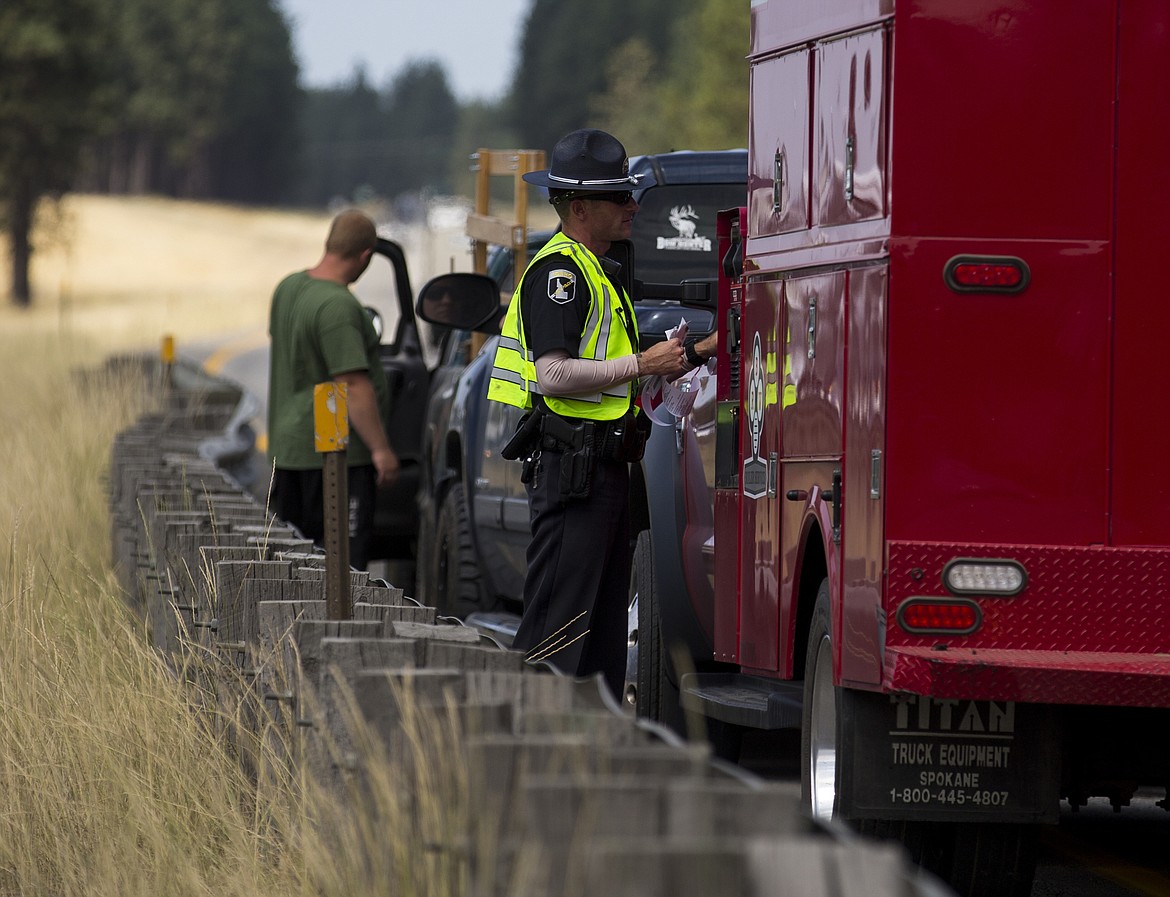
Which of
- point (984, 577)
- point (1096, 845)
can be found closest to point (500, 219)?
point (1096, 845)

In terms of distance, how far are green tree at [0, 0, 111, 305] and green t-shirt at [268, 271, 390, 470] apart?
2030 inches

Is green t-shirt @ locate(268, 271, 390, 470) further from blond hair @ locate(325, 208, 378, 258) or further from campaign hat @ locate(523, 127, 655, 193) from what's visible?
campaign hat @ locate(523, 127, 655, 193)

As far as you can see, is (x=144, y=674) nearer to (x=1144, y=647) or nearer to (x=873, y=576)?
(x=873, y=576)

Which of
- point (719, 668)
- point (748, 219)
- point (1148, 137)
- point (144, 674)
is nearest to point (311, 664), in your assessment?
point (144, 674)

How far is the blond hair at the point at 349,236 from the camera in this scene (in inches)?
405

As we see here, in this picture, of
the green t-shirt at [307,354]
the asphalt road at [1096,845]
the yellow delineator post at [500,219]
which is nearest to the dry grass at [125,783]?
the green t-shirt at [307,354]

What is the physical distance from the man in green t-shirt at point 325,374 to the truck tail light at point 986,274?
16.1 feet

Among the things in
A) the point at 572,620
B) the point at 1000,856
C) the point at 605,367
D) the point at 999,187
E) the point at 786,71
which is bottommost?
the point at 1000,856

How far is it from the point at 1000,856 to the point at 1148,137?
193 centimetres

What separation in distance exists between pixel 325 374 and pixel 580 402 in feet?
11.1

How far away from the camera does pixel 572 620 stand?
712 cm

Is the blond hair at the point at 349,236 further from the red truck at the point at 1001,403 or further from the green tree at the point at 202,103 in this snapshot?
the green tree at the point at 202,103

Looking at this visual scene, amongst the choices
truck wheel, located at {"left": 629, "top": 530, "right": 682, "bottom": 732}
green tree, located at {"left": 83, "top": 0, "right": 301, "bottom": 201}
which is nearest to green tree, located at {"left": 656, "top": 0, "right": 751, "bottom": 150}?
truck wheel, located at {"left": 629, "top": 530, "right": 682, "bottom": 732}

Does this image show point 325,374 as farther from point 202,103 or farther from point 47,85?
point 202,103
